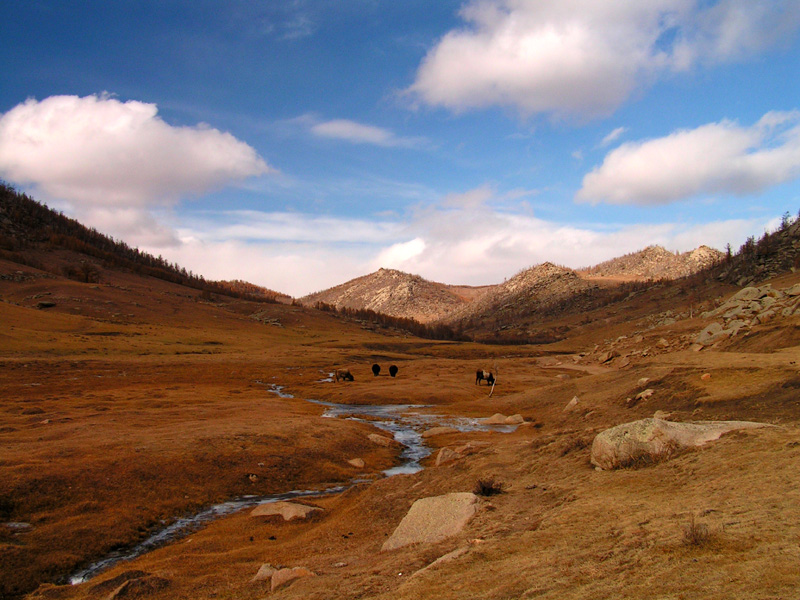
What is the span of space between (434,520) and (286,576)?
10.5 ft

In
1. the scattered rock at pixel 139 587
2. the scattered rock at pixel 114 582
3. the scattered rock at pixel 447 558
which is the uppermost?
the scattered rock at pixel 447 558

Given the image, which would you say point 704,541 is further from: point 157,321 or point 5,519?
point 157,321

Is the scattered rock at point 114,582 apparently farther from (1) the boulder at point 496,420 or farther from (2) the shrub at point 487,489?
(1) the boulder at point 496,420

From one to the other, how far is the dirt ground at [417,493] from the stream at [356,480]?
19.6 inches

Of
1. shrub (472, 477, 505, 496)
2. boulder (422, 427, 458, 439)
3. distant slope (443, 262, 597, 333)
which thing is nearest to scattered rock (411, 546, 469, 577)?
shrub (472, 477, 505, 496)

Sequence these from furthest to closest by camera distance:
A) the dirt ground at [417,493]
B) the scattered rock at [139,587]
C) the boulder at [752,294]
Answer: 1. the boulder at [752,294]
2. the scattered rock at [139,587]
3. the dirt ground at [417,493]

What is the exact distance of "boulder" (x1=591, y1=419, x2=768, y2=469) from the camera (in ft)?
38.2

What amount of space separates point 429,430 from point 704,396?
13.9 m

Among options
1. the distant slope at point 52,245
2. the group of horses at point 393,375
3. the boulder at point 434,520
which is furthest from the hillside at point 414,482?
the distant slope at point 52,245

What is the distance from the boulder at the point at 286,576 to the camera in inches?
333

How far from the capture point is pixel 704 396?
771 inches

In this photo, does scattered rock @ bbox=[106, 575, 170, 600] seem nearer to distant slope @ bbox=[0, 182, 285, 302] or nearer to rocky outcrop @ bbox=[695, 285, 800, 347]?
rocky outcrop @ bbox=[695, 285, 800, 347]

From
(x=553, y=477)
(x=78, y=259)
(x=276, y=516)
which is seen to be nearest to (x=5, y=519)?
(x=276, y=516)

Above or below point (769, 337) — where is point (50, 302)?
above
